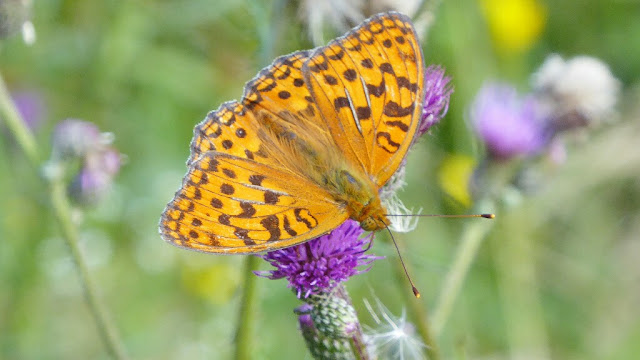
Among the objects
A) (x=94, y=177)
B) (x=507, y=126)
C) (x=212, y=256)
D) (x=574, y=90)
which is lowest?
(x=94, y=177)

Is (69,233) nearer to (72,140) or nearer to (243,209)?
(72,140)

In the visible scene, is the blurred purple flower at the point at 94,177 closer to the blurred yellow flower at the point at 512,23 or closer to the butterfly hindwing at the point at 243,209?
the butterfly hindwing at the point at 243,209

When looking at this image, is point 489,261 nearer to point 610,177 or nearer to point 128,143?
point 610,177

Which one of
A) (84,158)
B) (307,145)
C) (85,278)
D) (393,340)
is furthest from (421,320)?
(84,158)

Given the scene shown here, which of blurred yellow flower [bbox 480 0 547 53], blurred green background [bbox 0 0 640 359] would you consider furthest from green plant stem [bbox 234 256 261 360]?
blurred yellow flower [bbox 480 0 547 53]

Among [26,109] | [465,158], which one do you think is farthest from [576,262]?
[26,109]
